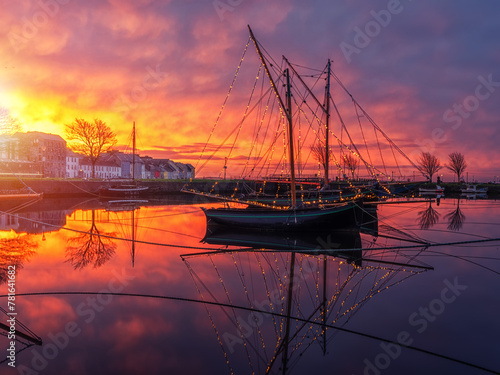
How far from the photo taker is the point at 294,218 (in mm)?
21578

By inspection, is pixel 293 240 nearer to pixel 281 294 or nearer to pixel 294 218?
pixel 294 218

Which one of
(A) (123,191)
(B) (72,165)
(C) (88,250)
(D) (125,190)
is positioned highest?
(B) (72,165)


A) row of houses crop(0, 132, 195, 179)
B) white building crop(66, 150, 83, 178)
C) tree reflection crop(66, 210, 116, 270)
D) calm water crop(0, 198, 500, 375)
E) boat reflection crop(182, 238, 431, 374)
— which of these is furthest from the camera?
white building crop(66, 150, 83, 178)

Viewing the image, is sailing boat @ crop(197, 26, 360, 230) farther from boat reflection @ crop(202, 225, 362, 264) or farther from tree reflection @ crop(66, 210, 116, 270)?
tree reflection @ crop(66, 210, 116, 270)

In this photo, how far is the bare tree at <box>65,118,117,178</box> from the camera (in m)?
73.9

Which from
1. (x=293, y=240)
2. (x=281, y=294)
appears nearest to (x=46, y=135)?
(x=293, y=240)

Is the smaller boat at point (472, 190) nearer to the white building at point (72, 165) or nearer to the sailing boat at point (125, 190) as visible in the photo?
the sailing boat at point (125, 190)

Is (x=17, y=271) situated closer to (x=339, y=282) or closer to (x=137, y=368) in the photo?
(x=137, y=368)

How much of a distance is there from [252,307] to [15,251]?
13.5m

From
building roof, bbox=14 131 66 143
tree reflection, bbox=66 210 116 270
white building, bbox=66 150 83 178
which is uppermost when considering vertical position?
building roof, bbox=14 131 66 143

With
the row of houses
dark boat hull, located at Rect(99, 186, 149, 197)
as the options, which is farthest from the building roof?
dark boat hull, located at Rect(99, 186, 149, 197)

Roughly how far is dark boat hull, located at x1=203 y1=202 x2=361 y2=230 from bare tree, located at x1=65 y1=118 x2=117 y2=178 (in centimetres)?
6067

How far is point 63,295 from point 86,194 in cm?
5294

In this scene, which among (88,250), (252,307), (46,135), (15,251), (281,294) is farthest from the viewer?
(46,135)
